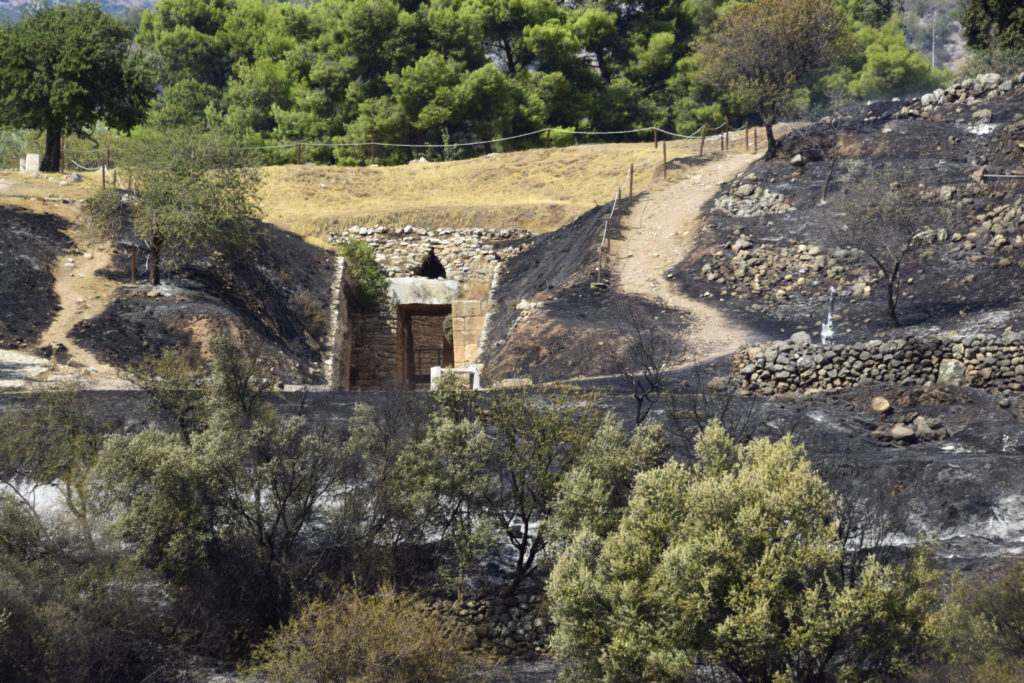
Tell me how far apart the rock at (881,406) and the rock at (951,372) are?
1762 mm

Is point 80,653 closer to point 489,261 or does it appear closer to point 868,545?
point 868,545

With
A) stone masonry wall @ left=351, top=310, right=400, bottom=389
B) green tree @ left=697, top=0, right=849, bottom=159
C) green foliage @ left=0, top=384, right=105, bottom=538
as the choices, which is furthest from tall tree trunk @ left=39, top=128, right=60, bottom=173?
green tree @ left=697, top=0, right=849, bottom=159

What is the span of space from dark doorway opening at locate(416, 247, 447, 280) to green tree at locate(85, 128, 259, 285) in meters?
9.67

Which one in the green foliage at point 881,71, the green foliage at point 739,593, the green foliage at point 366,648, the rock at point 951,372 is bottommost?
the green foliage at point 366,648

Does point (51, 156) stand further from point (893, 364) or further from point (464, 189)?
point (893, 364)

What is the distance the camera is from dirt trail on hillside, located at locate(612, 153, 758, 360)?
2791cm

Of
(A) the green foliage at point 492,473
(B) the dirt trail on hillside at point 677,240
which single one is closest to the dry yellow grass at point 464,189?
(B) the dirt trail on hillside at point 677,240

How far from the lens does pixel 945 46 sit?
141 m

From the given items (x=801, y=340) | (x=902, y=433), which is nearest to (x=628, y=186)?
(x=801, y=340)

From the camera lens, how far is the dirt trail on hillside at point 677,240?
91.6 ft

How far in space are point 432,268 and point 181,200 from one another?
525 inches

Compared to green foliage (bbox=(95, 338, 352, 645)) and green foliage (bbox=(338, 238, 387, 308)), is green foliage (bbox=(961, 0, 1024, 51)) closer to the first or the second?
green foliage (bbox=(338, 238, 387, 308))

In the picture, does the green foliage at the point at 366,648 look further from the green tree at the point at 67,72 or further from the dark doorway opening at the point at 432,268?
the dark doorway opening at the point at 432,268

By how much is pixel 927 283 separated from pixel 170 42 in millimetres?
47145
